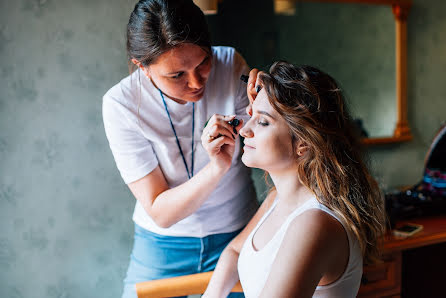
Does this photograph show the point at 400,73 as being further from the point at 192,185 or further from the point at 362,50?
the point at 192,185

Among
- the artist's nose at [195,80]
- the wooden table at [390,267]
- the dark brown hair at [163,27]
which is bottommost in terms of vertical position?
the wooden table at [390,267]

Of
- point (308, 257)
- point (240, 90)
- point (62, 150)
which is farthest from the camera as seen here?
point (62, 150)

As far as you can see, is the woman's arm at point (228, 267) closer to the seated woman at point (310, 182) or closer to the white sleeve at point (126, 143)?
the seated woman at point (310, 182)

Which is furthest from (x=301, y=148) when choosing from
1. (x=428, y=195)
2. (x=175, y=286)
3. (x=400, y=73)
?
(x=400, y=73)

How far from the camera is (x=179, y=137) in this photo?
1.47 meters

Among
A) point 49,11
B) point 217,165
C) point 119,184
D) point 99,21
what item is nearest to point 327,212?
point 217,165

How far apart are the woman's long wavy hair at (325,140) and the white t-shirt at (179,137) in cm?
32

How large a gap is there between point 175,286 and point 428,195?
62.3 inches

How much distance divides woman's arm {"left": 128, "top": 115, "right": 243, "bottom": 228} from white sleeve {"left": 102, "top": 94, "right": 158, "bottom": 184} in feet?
0.12

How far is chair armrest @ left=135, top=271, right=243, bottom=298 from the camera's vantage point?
137 centimetres

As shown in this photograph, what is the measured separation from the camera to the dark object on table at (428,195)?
204 cm

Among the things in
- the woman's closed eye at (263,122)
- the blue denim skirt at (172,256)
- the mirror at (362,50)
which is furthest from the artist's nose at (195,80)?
the mirror at (362,50)

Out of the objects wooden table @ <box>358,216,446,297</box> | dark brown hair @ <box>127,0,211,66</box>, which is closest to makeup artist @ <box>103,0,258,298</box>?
dark brown hair @ <box>127,0,211,66</box>

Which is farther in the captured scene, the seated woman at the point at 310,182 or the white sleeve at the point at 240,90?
the white sleeve at the point at 240,90
